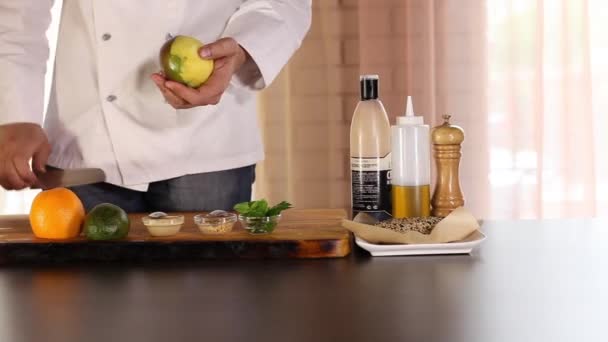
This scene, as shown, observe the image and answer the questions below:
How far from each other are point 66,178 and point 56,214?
163 millimetres

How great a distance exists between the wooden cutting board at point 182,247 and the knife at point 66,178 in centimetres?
17

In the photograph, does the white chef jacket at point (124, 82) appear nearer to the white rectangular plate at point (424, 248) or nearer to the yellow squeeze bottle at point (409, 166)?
the yellow squeeze bottle at point (409, 166)

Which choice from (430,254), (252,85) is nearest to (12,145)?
(252,85)

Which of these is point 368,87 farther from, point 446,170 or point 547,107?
point 547,107

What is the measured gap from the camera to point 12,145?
1633mm

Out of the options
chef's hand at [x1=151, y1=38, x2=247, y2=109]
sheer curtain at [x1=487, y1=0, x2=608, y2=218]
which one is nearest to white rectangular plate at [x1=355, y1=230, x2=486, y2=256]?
chef's hand at [x1=151, y1=38, x2=247, y2=109]

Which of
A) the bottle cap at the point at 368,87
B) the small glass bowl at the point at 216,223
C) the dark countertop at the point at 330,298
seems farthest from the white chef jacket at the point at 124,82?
the dark countertop at the point at 330,298

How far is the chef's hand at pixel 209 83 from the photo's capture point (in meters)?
1.54

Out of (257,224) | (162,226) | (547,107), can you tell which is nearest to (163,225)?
(162,226)

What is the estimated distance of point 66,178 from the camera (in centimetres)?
159

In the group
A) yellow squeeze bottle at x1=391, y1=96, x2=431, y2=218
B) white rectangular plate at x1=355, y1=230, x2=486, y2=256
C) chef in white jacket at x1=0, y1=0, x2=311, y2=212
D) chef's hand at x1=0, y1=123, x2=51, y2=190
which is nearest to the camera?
white rectangular plate at x1=355, y1=230, x2=486, y2=256

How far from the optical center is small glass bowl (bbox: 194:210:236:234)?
145cm

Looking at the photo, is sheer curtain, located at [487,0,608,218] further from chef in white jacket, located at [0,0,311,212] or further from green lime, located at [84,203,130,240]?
green lime, located at [84,203,130,240]

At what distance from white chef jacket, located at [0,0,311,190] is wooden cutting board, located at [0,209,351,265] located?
1.22ft
